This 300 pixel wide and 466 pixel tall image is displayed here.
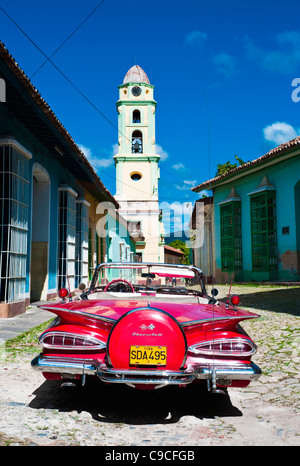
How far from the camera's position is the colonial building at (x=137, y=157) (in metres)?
31.3

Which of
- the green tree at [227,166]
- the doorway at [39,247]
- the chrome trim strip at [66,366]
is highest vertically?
the green tree at [227,166]

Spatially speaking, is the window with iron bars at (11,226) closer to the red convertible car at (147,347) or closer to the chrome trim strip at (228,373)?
the red convertible car at (147,347)

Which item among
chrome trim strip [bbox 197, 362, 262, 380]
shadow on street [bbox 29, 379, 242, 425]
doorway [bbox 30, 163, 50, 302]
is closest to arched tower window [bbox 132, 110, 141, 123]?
doorway [bbox 30, 163, 50, 302]

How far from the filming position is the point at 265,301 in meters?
9.94

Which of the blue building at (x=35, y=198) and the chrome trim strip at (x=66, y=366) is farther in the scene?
the blue building at (x=35, y=198)

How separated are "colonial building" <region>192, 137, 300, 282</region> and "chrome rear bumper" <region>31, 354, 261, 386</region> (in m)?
9.73

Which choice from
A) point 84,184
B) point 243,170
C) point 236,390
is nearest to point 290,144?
point 243,170

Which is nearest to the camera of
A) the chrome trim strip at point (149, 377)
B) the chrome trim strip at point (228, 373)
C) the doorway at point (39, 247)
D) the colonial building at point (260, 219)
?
the chrome trim strip at point (149, 377)

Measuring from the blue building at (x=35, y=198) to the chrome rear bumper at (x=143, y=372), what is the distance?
3.87 feet

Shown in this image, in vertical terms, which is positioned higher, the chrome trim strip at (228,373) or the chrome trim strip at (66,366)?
the chrome trim strip at (66,366)

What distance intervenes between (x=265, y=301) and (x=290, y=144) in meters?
6.39

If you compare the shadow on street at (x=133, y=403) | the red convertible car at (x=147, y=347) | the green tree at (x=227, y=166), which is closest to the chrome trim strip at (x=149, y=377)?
the red convertible car at (x=147, y=347)

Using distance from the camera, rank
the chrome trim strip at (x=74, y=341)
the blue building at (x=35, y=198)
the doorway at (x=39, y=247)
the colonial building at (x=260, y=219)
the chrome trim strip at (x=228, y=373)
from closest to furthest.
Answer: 1. the chrome trim strip at (x=228, y=373)
2. the chrome trim strip at (x=74, y=341)
3. the blue building at (x=35, y=198)
4. the doorway at (x=39, y=247)
5. the colonial building at (x=260, y=219)

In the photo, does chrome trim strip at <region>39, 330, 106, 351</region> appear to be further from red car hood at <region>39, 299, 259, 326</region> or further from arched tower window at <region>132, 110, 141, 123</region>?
arched tower window at <region>132, 110, 141, 123</region>
